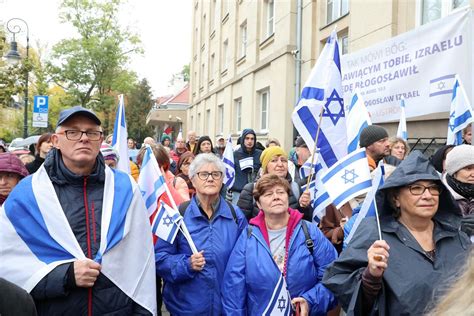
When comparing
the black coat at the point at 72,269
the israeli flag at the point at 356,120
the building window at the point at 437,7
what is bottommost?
the black coat at the point at 72,269

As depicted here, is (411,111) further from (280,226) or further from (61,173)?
(61,173)

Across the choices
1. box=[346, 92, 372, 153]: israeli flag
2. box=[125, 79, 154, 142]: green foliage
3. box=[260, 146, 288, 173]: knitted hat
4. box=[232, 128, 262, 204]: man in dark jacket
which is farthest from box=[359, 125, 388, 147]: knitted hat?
box=[125, 79, 154, 142]: green foliage

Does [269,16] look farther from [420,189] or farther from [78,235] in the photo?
[78,235]

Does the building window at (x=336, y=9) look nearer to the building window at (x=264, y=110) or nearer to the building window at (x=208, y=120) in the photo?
the building window at (x=264, y=110)

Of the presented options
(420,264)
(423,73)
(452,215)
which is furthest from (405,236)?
(423,73)

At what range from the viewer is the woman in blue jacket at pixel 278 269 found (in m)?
2.97

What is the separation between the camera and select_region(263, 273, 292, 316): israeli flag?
2.95m

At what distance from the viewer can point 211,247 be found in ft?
10.6

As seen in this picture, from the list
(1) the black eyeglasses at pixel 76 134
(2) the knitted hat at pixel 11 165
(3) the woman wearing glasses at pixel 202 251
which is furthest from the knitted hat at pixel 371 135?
(2) the knitted hat at pixel 11 165

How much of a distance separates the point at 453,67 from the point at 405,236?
408 cm

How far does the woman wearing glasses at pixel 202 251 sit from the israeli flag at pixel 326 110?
40.8 inches

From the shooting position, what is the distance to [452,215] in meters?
2.54

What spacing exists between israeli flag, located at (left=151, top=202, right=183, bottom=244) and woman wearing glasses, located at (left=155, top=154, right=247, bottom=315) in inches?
3.4

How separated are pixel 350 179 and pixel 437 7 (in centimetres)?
520
